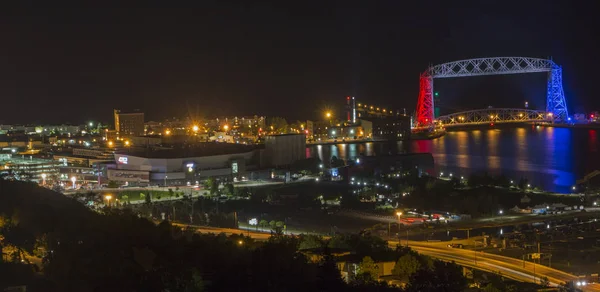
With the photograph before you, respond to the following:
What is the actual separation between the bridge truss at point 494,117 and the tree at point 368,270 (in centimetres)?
1539

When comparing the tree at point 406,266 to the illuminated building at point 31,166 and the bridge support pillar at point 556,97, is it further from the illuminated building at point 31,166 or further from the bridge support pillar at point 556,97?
the bridge support pillar at point 556,97

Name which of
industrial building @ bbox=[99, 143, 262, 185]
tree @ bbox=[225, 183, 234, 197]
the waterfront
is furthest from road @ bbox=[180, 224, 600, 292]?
industrial building @ bbox=[99, 143, 262, 185]

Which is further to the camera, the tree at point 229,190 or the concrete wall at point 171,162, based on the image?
the concrete wall at point 171,162

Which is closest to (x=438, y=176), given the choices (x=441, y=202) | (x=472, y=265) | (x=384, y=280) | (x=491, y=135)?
(x=441, y=202)

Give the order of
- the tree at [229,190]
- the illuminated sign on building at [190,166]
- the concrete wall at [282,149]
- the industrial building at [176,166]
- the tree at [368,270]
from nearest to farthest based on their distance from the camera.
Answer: the tree at [368,270]
the tree at [229,190]
the industrial building at [176,166]
the illuminated sign on building at [190,166]
the concrete wall at [282,149]

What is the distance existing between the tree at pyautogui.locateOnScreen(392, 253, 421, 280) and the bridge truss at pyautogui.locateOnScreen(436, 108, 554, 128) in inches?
604

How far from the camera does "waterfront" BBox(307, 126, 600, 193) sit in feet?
35.1

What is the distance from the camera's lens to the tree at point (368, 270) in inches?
169

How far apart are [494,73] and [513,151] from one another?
21.0 feet

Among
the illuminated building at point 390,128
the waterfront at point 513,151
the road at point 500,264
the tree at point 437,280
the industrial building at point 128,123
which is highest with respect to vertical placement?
the industrial building at point 128,123

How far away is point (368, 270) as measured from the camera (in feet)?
14.6

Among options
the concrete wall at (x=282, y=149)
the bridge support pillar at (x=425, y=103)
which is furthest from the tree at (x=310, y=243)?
the bridge support pillar at (x=425, y=103)

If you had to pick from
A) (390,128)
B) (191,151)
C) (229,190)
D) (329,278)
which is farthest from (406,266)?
(390,128)

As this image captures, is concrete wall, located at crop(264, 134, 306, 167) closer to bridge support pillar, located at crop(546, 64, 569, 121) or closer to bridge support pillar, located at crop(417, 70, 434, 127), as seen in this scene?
bridge support pillar, located at crop(417, 70, 434, 127)
